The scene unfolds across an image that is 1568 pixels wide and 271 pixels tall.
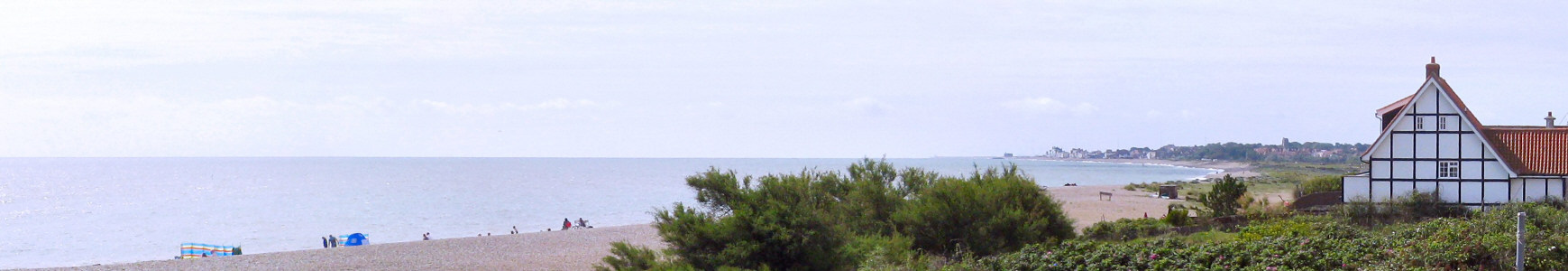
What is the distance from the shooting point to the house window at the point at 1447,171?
82.5 ft

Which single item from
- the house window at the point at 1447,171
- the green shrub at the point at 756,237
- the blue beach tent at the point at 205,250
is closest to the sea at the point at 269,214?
the blue beach tent at the point at 205,250

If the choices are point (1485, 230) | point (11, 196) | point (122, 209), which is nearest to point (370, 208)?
point (122, 209)

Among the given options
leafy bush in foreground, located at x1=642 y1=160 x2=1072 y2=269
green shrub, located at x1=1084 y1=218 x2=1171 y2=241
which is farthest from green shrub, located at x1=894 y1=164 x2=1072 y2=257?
green shrub, located at x1=1084 y1=218 x2=1171 y2=241

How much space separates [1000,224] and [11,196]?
95726 mm

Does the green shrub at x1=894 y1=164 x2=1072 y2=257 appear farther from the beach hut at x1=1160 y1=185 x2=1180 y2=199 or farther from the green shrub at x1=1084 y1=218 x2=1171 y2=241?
the beach hut at x1=1160 y1=185 x2=1180 y2=199

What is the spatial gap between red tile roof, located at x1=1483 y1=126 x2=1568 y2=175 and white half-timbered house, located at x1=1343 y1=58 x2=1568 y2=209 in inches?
0.7

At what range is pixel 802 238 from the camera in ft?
53.9

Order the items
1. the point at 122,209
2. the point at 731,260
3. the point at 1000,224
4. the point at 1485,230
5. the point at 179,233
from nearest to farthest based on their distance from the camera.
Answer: the point at 1485,230 → the point at 731,260 → the point at 1000,224 → the point at 179,233 → the point at 122,209

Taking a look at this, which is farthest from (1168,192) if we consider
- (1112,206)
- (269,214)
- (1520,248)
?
(1520,248)

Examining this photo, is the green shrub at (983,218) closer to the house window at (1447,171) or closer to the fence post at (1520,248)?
the fence post at (1520,248)

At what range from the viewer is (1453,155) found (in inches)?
987

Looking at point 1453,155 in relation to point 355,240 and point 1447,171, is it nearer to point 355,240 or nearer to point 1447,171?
point 1447,171

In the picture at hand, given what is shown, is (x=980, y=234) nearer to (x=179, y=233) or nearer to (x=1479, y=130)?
(x=1479, y=130)

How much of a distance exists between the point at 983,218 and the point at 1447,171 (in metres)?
13.2
